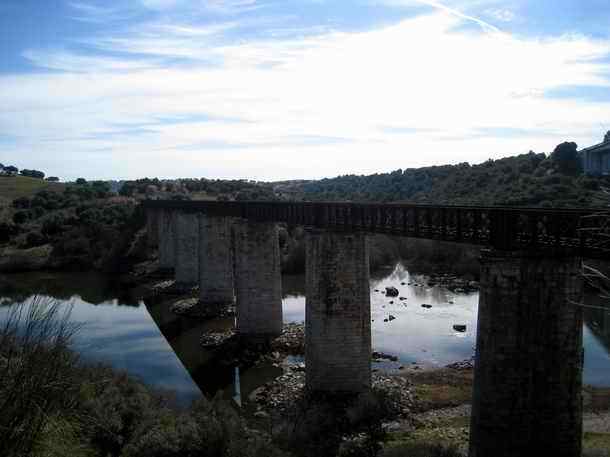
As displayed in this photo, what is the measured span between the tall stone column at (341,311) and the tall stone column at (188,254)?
21.9m

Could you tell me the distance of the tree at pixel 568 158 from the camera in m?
51.9

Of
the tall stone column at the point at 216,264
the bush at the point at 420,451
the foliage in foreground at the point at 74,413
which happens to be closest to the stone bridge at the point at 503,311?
the bush at the point at 420,451

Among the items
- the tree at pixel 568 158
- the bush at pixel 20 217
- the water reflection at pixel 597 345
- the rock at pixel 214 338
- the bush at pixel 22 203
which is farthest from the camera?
the bush at pixel 22 203

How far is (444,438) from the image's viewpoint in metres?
14.8

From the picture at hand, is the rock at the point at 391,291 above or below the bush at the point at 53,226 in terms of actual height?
below

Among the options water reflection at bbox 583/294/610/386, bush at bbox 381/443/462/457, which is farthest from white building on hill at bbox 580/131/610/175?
bush at bbox 381/443/462/457

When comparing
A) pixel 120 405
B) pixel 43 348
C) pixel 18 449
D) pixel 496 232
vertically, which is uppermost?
pixel 496 232

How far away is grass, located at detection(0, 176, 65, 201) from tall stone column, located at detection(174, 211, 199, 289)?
166 ft

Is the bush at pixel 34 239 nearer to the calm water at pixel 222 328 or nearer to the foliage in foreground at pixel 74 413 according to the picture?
the calm water at pixel 222 328

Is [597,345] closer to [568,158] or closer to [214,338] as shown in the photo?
[214,338]

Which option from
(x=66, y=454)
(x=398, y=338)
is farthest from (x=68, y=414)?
(x=398, y=338)

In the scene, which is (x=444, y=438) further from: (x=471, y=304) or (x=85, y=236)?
(x=85, y=236)

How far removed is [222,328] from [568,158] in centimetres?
3856

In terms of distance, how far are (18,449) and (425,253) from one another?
139 ft
